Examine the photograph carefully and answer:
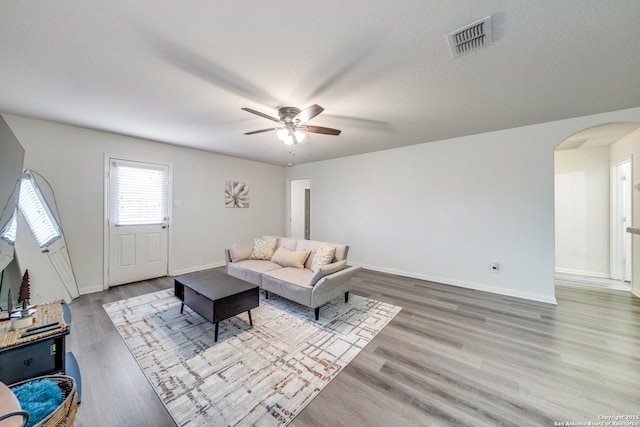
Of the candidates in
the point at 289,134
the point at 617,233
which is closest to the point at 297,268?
the point at 289,134

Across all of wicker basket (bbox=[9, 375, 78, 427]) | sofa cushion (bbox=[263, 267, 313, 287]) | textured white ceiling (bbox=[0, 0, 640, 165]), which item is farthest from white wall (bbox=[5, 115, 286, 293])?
wicker basket (bbox=[9, 375, 78, 427])

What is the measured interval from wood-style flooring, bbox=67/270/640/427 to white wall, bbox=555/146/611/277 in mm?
1688

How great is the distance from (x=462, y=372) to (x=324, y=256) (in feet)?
6.20

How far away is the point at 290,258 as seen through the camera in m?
3.64

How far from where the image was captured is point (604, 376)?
1.90 metres

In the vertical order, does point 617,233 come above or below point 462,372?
above

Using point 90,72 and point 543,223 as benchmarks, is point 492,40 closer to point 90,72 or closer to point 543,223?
point 543,223

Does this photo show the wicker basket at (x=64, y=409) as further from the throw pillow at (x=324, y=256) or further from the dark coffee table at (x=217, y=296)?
the throw pillow at (x=324, y=256)

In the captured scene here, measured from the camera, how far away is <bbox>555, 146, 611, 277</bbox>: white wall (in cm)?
439

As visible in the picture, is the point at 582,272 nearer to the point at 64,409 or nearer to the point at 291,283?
the point at 291,283

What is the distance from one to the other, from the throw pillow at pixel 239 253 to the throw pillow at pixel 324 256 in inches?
53.7

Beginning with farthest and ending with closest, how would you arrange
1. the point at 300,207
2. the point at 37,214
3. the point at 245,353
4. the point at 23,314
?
the point at 300,207 < the point at 37,214 < the point at 245,353 < the point at 23,314

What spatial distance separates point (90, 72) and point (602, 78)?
4.80 meters

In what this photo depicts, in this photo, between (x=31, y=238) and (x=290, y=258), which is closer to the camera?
(x=31, y=238)
